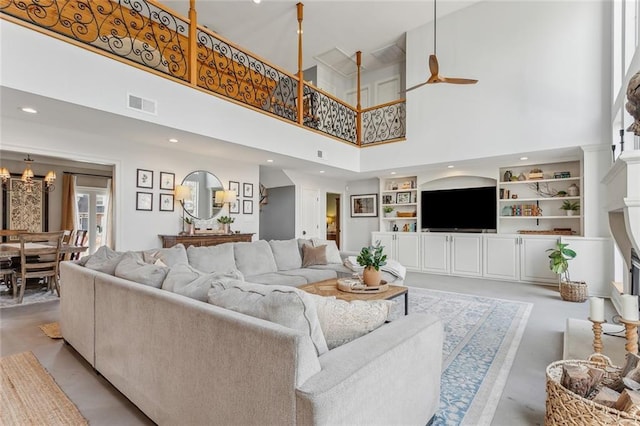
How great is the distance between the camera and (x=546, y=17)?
209 inches

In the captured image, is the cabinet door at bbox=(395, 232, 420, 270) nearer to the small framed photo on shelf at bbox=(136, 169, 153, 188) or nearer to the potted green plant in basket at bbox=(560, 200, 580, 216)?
the potted green plant in basket at bbox=(560, 200, 580, 216)

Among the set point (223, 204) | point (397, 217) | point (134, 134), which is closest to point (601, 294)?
point (397, 217)

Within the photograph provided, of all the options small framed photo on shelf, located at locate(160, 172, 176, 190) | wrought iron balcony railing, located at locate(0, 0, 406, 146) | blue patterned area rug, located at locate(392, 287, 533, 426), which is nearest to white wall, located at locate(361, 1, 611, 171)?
wrought iron balcony railing, located at locate(0, 0, 406, 146)

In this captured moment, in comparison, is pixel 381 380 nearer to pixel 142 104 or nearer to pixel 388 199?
pixel 142 104

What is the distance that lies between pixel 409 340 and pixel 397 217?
22.8 ft

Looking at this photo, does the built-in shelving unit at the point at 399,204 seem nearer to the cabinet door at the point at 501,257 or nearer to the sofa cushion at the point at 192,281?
the cabinet door at the point at 501,257

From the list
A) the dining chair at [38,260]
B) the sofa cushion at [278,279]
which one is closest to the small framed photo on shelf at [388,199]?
the sofa cushion at [278,279]

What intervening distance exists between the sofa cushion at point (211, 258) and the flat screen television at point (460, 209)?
197 inches

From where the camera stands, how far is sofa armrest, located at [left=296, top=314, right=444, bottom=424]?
1.01 meters

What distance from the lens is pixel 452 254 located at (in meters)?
6.98

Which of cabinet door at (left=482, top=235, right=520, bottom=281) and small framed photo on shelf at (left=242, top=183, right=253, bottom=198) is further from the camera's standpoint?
small framed photo on shelf at (left=242, top=183, right=253, bottom=198)

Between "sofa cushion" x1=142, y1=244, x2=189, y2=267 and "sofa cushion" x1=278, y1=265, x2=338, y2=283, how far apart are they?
4.46 feet

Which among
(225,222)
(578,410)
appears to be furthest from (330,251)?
(578,410)

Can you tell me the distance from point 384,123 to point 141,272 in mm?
6369
